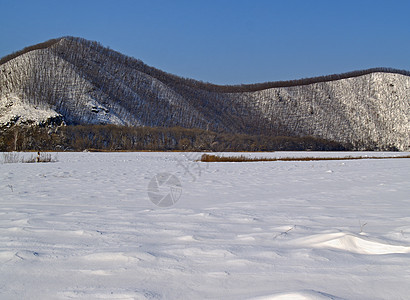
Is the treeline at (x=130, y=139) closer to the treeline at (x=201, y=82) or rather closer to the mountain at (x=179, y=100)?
the mountain at (x=179, y=100)

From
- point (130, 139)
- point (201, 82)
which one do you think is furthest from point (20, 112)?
point (201, 82)

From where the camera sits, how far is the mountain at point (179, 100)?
5647cm

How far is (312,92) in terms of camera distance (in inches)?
3504

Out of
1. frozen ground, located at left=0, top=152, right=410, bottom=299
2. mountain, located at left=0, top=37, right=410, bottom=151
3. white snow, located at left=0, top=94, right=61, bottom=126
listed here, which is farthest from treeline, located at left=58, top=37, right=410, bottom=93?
frozen ground, located at left=0, top=152, right=410, bottom=299

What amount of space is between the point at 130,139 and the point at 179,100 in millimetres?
28050

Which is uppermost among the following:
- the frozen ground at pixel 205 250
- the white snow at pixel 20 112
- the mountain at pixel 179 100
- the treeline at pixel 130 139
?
the mountain at pixel 179 100

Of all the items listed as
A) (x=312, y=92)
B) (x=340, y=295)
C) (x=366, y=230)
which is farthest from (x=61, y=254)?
(x=312, y=92)

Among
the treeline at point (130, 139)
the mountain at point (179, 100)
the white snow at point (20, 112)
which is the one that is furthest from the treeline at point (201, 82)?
the treeline at point (130, 139)

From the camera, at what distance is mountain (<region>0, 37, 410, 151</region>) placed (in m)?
56.5

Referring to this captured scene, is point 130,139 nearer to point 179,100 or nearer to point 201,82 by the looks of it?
point 179,100

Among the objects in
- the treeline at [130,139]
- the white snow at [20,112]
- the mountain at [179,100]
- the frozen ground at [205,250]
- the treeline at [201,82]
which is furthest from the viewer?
the treeline at [201,82]

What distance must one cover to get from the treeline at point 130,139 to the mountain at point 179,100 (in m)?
6.57

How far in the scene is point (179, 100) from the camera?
73.2 metres

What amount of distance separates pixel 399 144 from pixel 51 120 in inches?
2737
